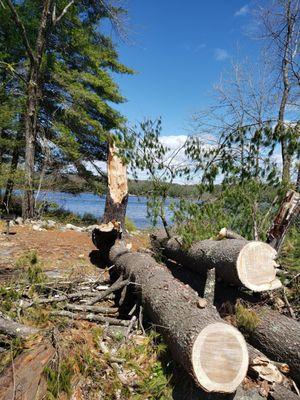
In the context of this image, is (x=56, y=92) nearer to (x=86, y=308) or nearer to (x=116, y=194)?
(x=116, y=194)

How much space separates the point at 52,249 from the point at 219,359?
4738 millimetres

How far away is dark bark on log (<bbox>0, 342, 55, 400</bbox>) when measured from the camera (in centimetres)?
252

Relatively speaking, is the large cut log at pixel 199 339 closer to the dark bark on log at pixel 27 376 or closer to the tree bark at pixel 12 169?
the dark bark on log at pixel 27 376

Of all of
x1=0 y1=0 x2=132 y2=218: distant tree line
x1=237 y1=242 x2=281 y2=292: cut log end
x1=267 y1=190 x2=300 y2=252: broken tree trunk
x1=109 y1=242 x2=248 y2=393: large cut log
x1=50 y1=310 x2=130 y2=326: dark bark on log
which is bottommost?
x1=50 y1=310 x2=130 y2=326: dark bark on log

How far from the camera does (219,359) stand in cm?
288

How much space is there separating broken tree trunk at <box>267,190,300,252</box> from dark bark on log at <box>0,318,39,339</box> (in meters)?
3.57

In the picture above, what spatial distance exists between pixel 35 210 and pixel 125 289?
7.74 meters

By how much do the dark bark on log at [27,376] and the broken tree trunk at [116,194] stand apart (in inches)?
221

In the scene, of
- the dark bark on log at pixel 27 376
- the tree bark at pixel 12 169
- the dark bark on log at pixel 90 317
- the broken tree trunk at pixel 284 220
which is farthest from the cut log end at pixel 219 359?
the tree bark at pixel 12 169

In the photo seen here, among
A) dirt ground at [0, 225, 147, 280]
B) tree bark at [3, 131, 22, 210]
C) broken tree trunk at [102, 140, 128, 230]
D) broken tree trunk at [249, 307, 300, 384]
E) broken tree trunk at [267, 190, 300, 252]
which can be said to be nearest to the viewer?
broken tree trunk at [249, 307, 300, 384]

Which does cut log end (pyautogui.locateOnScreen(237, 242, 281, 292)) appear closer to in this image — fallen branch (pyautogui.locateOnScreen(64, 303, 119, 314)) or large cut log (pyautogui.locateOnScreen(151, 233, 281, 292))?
large cut log (pyautogui.locateOnScreen(151, 233, 281, 292))

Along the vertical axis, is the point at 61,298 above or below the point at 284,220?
below

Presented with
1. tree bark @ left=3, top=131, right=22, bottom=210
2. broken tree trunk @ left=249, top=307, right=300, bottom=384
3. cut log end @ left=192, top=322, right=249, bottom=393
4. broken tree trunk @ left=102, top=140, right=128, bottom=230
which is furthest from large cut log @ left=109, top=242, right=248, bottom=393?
tree bark @ left=3, top=131, right=22, bottom=210

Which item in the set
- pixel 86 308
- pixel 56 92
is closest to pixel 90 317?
pixel 86 308
